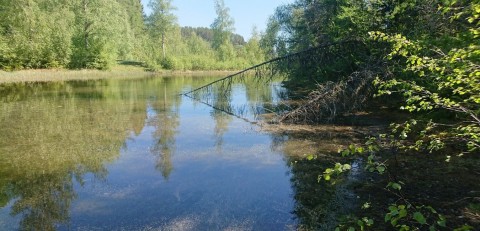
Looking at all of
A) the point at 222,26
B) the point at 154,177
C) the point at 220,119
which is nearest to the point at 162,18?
the point at 222,26

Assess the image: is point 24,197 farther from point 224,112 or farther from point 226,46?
point 226,46

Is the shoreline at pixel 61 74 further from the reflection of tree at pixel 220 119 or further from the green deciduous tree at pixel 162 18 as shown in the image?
the reflection of tree at pixel 220 119

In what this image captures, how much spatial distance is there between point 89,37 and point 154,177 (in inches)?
1991

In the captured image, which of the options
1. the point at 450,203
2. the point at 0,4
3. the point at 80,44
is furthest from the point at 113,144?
the point at 80,44

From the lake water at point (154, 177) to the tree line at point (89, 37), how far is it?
30.6m

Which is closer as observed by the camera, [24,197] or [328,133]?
[24,197]

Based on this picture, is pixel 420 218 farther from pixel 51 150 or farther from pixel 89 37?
pixel 89 37

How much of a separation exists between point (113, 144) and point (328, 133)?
747 centimetres

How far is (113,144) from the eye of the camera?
10719 mm

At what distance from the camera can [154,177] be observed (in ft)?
25.8

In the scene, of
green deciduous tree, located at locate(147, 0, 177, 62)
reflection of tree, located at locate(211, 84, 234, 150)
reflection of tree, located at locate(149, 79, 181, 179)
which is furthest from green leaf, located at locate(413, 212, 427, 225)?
green deciduous tree, located at locate(147, 0, 177, 62)

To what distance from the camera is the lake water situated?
573cm

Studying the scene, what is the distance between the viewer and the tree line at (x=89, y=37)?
38.3 meters

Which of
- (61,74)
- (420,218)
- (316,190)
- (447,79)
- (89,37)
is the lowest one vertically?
(316,190)
